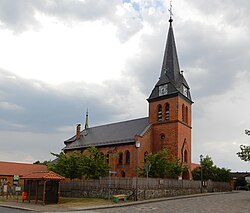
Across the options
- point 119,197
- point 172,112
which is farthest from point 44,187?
point 172,112

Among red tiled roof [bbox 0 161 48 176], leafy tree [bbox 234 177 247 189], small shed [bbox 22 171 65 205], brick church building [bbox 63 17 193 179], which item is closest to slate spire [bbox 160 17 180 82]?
brick church building [bbox 63 17 193 179]

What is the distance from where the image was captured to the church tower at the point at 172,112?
1976 inches

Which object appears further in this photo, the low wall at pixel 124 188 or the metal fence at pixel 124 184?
the metal fence at pixel 124 184

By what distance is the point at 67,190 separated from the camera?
4031 cm

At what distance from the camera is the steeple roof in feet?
172

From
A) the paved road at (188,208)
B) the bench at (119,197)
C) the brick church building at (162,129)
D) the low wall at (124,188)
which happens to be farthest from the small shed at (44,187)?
the brick church building at (162,129)

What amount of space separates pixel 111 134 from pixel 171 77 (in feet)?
48.7

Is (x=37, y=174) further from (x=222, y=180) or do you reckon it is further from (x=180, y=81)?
(x=222, y=180)

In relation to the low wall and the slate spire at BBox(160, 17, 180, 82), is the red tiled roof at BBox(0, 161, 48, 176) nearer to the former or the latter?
the low wall

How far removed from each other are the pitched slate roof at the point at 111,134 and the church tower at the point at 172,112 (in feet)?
8.98

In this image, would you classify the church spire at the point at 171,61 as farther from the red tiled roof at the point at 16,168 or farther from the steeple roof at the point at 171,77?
the red tiled roof at the point at 16,168

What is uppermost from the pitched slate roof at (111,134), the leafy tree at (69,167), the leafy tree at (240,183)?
the pitched slate roof at (111,134)

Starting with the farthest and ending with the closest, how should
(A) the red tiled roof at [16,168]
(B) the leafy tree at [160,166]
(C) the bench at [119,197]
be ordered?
1. (A) the red tiled roof at [16,168]
2. (B) the leafy tree at [160,166]
3. (C) the bench at [119,197]

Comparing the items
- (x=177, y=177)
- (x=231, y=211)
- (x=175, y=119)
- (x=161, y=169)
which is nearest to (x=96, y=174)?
(x=161, y=169)
